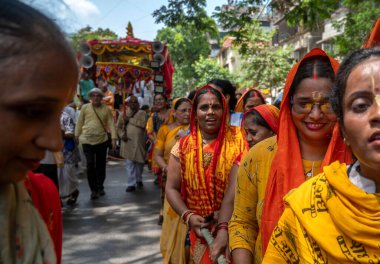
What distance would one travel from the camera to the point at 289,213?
1.43m

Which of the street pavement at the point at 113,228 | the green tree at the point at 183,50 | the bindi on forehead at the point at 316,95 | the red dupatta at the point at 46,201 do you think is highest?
the green tree at the point at 183,50

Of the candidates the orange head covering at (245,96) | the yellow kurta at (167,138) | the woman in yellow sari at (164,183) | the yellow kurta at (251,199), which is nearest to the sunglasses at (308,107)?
the yellow kurta at (251,199)

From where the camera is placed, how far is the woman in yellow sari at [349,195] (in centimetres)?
118

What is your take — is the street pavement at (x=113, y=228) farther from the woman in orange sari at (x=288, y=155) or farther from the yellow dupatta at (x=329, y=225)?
the yellow dupatta at (x=329, y=225)

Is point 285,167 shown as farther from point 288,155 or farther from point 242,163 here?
point 242,163

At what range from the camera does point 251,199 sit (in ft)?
6.75

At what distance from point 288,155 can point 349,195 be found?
676mm

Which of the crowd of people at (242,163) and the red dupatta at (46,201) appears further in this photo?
the red dupatta at (46,201)

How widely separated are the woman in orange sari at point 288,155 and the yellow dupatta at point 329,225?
0.41 m

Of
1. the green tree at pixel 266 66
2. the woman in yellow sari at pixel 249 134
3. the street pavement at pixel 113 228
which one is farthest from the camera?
the green tree at pixel 266 66

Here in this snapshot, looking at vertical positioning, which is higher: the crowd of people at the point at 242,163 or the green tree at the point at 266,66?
the green tree at the point at 266,66

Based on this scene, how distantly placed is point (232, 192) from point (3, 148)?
214cm

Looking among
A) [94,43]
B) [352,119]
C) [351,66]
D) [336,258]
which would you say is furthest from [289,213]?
[94,43]

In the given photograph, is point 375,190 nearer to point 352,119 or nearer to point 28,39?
point 352,119
